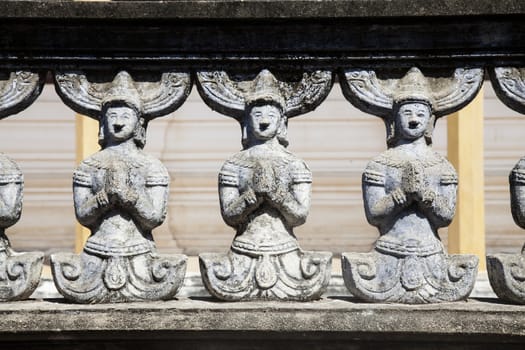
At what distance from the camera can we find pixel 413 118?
608 cm

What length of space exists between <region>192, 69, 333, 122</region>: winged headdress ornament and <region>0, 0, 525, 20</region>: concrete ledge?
0.84ft

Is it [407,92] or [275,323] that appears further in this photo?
[407,92]

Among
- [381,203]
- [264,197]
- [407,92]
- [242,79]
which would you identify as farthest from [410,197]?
[242,79]

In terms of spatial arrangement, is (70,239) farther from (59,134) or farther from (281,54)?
(281,54)

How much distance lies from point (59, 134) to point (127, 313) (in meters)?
4.24

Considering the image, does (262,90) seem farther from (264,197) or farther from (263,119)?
(264,197)

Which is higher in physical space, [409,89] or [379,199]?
[409,89]

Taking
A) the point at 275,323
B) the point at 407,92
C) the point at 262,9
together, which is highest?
the point at 262,9

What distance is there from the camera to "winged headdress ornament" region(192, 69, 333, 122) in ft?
20.1

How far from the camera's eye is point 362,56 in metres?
6.11

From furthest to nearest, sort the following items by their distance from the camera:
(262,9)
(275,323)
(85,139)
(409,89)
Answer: (85,139), (409,89), (262,9), (275,323)

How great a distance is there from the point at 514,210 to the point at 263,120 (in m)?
1.08

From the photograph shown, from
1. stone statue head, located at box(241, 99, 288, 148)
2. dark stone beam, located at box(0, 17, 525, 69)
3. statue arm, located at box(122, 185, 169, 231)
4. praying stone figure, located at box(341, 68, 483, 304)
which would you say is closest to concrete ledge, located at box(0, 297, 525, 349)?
praying stone figure, located at box(341, 68, 483, 304)

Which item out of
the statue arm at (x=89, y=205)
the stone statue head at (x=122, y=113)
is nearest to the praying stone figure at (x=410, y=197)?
the stone statue head at (x=122, y=113)
